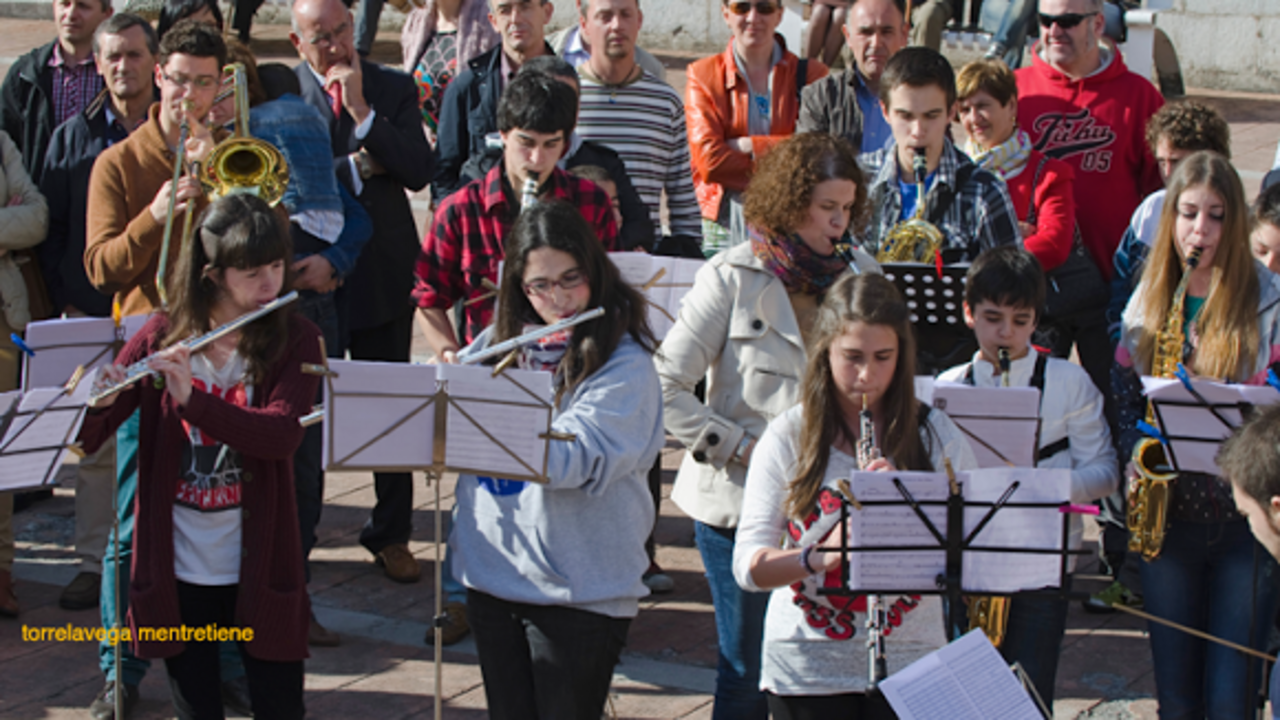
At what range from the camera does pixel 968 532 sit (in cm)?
292

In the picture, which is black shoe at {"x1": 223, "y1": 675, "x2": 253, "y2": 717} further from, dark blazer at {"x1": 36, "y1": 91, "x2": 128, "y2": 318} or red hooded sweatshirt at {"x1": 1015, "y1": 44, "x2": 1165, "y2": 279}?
red hooded sweatshirt at {"x1": 1015, "y1": 44, "x2": 1165, "y2": 279}

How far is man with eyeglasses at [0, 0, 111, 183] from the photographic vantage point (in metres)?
5.88

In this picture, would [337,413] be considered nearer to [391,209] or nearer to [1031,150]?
[391,209]

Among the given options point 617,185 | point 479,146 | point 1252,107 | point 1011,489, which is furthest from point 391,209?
point 1252,107

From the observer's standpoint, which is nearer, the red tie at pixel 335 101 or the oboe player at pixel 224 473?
the oboe player at pixel 224 473

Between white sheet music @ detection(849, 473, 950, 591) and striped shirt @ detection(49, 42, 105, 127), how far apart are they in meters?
4.23

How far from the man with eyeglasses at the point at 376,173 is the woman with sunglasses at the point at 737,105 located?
118 centimetres

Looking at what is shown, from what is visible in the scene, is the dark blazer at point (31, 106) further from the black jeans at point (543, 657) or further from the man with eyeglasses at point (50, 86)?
the black jeans at point (543, 657)

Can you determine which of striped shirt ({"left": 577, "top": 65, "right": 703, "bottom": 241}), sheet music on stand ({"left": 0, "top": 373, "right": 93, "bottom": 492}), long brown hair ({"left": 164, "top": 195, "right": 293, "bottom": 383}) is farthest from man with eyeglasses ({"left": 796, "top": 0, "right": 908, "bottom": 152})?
Result: sheet music on stand ({"left": 0, "top": 373, "right": 93, "bottom": 492})

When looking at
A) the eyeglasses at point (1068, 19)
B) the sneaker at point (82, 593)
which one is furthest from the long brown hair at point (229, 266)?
the eyeglasses at point (1068, 19)

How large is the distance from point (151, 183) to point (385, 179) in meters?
0.96

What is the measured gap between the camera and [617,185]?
5211 millimetres

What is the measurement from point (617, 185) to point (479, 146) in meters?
0.63

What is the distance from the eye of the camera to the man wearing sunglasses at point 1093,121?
558 centimetres
